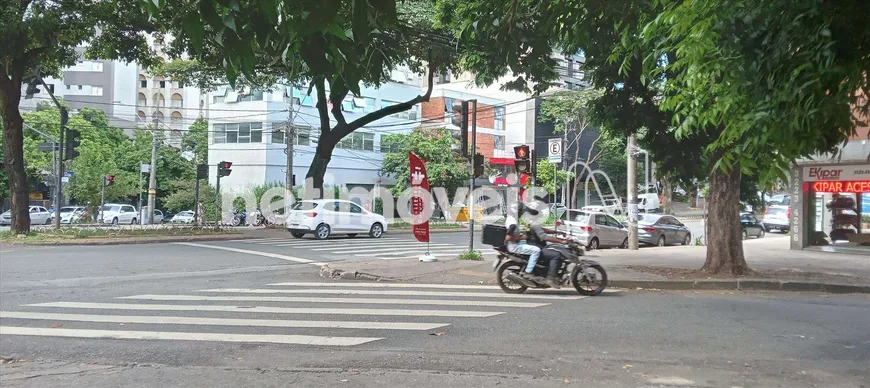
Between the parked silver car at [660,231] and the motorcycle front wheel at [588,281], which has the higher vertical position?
the parked silver car at [660,231]

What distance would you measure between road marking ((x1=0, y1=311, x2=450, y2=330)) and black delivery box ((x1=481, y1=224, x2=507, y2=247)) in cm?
360

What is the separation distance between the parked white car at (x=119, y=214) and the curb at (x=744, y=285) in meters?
38.1

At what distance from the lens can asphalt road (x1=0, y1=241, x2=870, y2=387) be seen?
5500 mm

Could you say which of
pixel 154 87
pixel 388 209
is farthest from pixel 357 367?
pixel 154 87

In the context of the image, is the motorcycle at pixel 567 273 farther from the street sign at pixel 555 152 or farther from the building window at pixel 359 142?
the building window at pixel 359 142

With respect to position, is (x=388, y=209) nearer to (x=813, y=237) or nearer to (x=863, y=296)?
(x=813, y=237)

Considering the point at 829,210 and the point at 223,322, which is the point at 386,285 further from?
the point at 829,210

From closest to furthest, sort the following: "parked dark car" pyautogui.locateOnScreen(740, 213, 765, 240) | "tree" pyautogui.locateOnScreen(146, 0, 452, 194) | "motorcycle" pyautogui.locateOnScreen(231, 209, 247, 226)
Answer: "tree" pyautogui.locateOnScreen(146, 0, 452, 194) → "parked dark car" pyautogui.locateOnScreen(740, 213, 765, 240) → "motorcycle" pyautogui.locateOnScreen(231, 209, 247, 226)

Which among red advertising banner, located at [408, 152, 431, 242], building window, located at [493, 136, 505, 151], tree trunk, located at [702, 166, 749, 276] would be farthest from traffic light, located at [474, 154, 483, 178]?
building window, located at [493, 136, 505, 151]

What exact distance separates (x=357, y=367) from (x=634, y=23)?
587 cm

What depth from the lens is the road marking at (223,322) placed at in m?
7.45

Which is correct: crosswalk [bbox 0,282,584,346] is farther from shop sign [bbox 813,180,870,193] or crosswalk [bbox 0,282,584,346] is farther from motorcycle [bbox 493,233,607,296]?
shop sign [bbox 813,180,870,193]

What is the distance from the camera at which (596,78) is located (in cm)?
1315

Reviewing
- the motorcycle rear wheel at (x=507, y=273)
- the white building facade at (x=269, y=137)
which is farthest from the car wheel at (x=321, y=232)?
the white building facade at (x=269, y=137)
